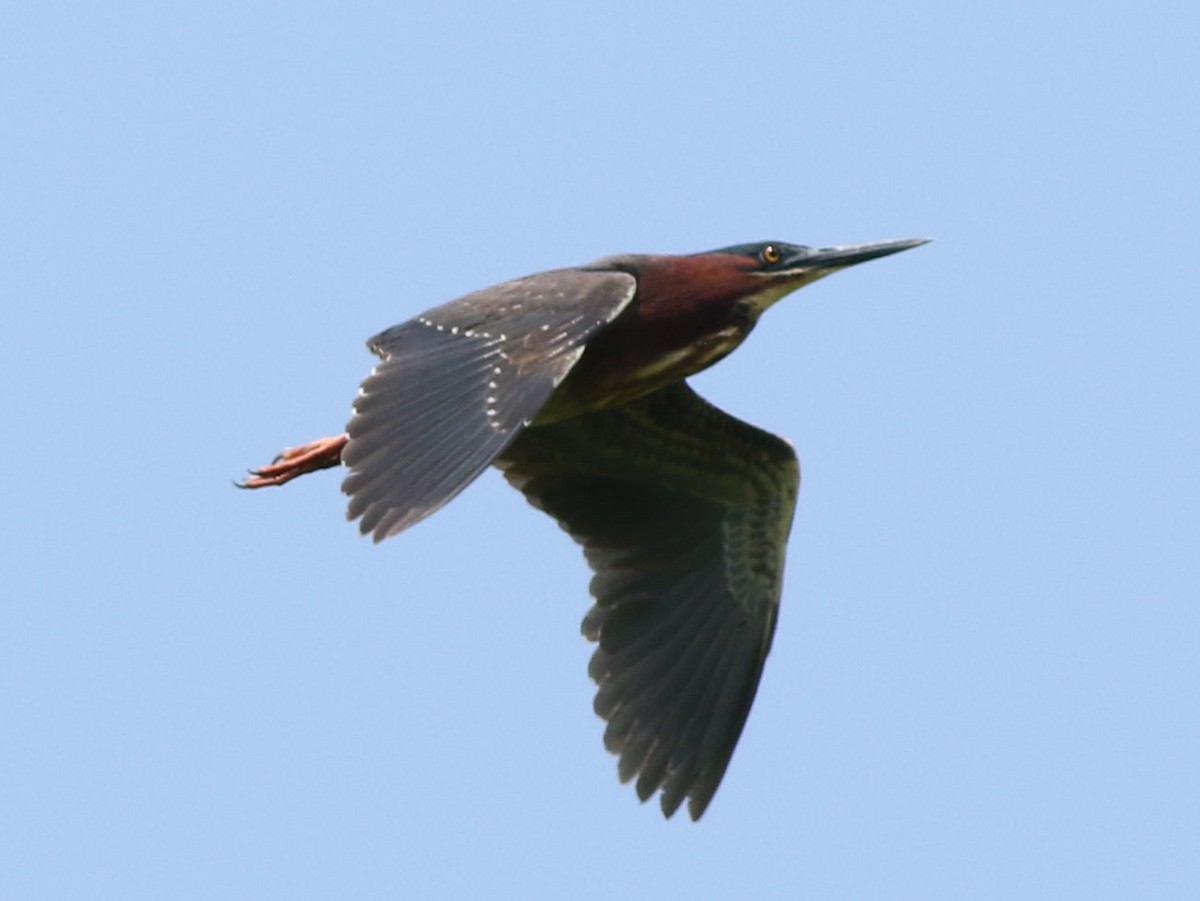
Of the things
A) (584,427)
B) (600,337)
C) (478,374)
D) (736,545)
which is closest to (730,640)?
(736,545)

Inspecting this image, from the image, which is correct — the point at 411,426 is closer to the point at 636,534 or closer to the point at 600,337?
the point at 600,337

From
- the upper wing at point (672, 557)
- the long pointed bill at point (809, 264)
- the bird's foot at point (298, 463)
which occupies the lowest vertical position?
the upper wing at point (672, 557)

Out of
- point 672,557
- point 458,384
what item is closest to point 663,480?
point 672,557

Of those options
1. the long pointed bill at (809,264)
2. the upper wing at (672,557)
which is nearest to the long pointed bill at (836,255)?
the long pointed bill at (809,264)

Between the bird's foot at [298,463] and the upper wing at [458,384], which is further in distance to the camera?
the bird's foot at [298,463]

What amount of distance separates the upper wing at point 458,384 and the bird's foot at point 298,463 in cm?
105

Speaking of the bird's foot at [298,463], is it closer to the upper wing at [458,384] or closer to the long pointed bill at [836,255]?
the upper wing at [458,384]

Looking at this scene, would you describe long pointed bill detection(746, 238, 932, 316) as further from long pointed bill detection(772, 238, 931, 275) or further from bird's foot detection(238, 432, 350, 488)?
bird's foot detection(238, 432, 350, 488)

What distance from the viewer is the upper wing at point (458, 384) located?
26.9 ft

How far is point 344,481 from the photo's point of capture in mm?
8328

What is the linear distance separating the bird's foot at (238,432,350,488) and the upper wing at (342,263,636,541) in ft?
3.44

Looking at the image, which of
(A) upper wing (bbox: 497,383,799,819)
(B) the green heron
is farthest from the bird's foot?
(A) upper wing (bbox: 497,383,799,819)

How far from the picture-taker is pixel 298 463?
1028cm

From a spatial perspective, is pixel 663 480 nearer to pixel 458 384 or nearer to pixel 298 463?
pixel 298 463
